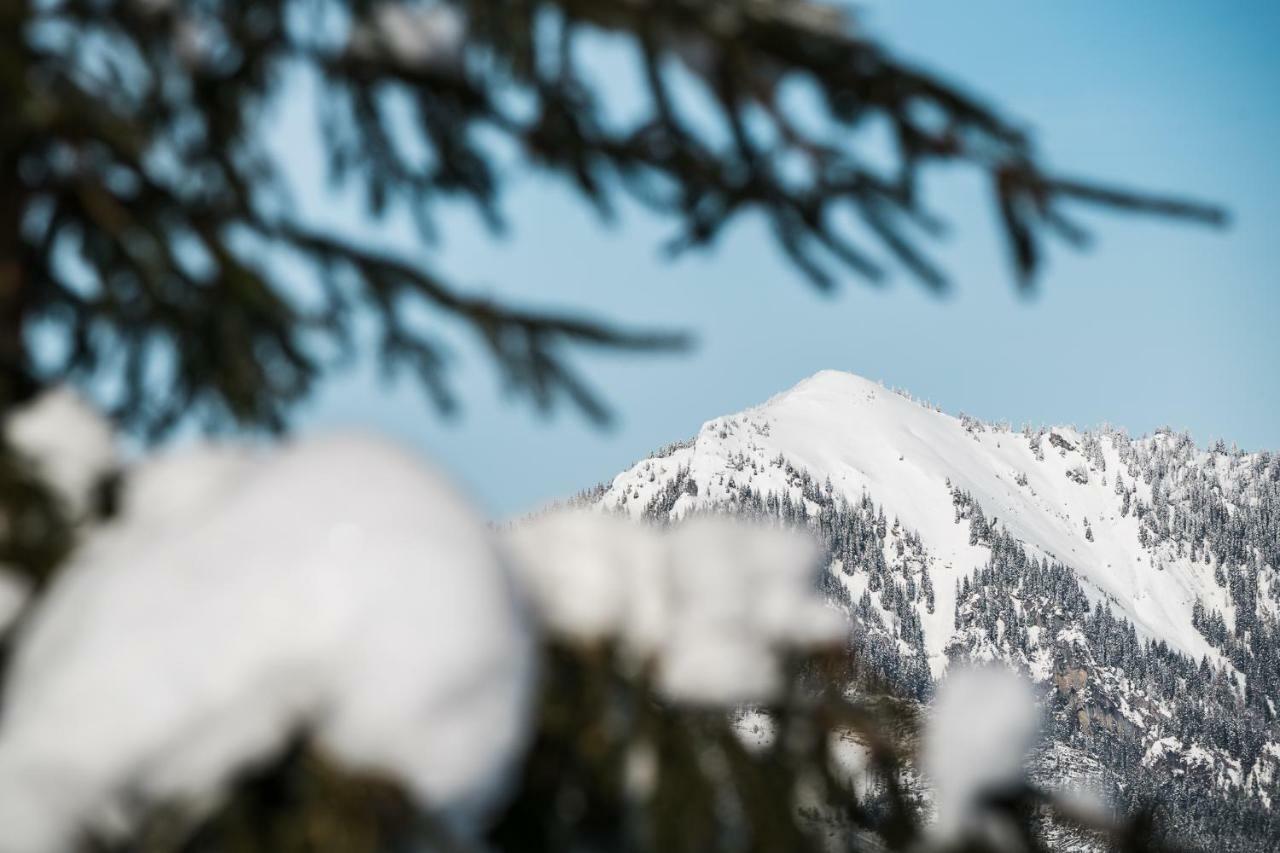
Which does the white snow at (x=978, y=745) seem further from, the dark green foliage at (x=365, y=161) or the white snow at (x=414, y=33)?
the white snow at (x=414, y=33)

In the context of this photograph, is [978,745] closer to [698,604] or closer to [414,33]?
[698,604]

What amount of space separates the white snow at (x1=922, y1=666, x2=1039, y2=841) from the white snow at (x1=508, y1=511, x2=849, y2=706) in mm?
214

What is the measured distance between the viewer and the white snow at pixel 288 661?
3.17ft

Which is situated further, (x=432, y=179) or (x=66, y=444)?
(x=432, y=179)

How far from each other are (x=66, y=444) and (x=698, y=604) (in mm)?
1062

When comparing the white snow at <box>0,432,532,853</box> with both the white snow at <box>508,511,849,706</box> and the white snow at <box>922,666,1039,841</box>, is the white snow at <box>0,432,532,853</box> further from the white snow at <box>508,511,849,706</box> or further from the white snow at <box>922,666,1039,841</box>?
the white snow at <box>922,666,1039,841</box>

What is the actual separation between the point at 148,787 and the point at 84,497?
1.88ft

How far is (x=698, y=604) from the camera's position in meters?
1.31

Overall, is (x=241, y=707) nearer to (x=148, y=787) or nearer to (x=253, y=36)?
(x=148, y=787)

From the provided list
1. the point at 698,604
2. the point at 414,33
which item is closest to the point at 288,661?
the point at 698,604

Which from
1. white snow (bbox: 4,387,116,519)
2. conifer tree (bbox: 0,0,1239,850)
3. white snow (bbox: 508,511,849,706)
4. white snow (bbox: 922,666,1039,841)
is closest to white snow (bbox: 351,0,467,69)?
conifer tree (bbox: 0,0,1239,850)

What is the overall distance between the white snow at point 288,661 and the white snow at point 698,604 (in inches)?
10.2

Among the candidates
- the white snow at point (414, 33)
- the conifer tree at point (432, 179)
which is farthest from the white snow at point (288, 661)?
the white snow at point (414, 33)

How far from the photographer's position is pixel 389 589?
997 mm
